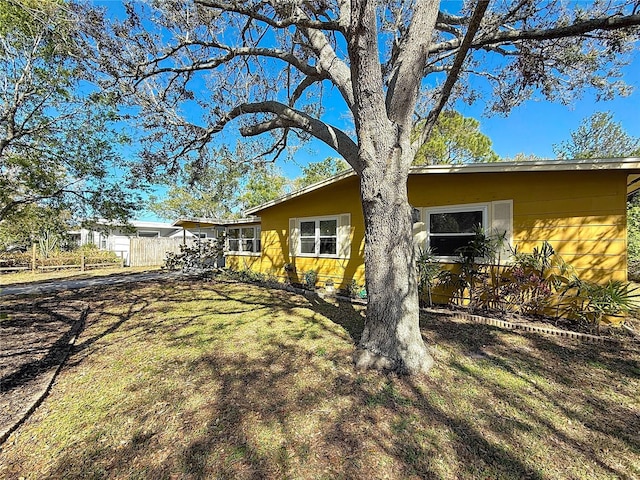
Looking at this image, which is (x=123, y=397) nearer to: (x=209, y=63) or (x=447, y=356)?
(x=447, y=356)

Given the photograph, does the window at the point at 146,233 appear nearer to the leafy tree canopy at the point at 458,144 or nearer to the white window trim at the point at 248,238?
the white window trim at the point at 248,238

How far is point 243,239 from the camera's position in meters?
13.2

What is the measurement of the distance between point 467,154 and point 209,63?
16561 millimetres

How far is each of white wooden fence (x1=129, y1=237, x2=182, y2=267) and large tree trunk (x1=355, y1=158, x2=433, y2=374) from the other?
61.3 feet

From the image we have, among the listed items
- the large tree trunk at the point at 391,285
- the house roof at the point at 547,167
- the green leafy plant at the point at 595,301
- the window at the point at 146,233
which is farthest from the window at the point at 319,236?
the window at the point at 146,233

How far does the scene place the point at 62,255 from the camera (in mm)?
15422

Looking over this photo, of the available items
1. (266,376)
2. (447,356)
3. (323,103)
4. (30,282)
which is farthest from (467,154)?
(30,282)

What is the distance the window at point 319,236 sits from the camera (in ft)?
29.7

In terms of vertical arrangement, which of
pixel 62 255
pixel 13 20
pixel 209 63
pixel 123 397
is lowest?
pixel 123 397

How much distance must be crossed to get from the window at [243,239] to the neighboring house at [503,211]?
3.50m

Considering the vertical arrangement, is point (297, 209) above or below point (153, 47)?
below

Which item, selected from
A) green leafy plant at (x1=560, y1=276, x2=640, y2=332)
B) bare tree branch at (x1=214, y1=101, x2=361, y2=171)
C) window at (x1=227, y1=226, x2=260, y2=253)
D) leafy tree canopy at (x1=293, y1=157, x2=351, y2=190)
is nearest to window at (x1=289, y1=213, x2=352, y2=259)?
window at (x1=227, y1=226, x2=260, y2=253)

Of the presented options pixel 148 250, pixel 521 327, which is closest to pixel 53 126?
pixel 521 327

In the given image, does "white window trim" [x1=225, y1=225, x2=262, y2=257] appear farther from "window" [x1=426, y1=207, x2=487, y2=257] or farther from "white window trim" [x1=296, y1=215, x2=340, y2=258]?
"window" [x1=426, y1=207, x2=487, y2=257]
